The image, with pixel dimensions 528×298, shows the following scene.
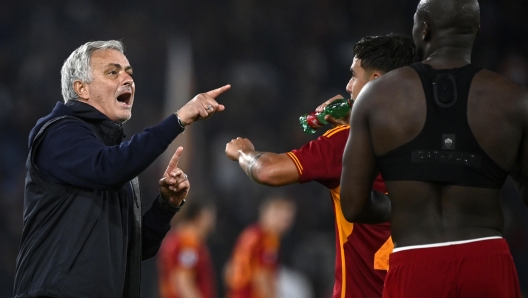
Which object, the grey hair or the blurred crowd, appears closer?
the grey hair

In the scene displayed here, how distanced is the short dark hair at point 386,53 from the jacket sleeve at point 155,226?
3.85 ft

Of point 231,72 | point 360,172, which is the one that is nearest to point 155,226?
point 360,172

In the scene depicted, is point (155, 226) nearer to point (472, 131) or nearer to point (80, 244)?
point (80, 244)

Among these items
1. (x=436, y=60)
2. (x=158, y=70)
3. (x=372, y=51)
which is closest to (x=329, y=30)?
(x=158, y=70)

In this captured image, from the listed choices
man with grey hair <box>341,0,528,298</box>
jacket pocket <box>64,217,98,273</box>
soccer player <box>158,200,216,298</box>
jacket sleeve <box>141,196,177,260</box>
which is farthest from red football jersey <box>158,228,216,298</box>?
man with grey hair <box>341,0,528,298</box>

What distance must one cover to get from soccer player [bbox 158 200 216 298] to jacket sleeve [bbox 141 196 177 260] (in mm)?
Result: 4242

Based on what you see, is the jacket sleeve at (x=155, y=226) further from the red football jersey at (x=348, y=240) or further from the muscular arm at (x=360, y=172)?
the muscular arm at (x=360, y=172)

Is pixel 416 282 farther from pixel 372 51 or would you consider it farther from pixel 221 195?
pixel 221 195

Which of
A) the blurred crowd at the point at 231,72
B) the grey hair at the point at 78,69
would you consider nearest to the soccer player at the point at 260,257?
the blurred crowd at the point at 231,72

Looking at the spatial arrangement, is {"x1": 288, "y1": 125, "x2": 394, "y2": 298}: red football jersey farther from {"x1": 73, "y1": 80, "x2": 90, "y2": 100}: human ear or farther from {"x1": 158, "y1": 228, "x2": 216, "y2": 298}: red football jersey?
{"x1": 158, "y1": 228, "x2": 216, "y2": 298}: red football jersey

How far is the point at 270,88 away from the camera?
10273 mm

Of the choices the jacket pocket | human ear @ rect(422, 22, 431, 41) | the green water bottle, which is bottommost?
the jacket pocket

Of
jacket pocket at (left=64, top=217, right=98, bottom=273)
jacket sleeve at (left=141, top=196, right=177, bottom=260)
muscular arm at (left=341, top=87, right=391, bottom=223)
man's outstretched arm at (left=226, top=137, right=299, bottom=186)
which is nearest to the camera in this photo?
muscular arm at (left=341, top=87, right=391, bottom=223)

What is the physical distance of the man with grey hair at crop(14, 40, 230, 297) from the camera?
113 inches
